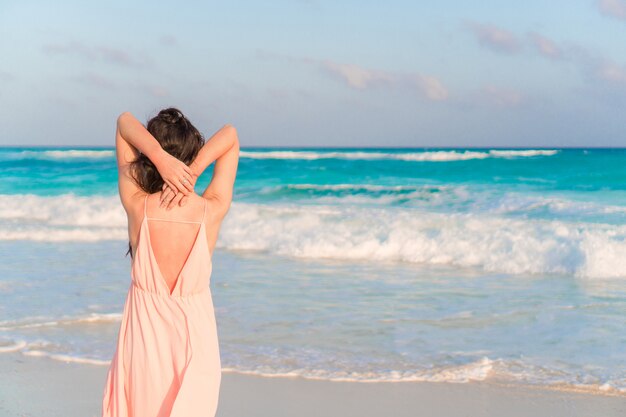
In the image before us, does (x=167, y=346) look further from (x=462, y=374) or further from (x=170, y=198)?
(x=462, y=374)

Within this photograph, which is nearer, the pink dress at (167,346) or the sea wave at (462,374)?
the pink dress at (167,346)

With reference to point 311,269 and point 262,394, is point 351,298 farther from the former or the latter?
point 262,394

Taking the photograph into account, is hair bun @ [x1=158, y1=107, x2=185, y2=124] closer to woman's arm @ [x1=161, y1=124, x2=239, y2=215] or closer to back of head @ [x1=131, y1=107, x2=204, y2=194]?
back of head @ [x1=131, y1=107, x2=204, y2=194]

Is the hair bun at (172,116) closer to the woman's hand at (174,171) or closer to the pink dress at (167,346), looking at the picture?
the woman's hand at (174,171)

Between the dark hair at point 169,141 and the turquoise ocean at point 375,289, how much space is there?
2.98m

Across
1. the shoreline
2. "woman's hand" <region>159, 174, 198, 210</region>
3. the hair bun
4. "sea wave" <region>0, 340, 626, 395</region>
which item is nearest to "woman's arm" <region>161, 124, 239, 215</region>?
"woman's hand" <region>159, 174, 198, 210</region>

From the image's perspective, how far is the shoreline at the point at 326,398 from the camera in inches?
179

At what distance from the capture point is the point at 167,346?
2.57 m

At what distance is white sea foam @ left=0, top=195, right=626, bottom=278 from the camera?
33.0 feet

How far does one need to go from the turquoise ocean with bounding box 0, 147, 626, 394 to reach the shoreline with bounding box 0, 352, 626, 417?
0.57 ft

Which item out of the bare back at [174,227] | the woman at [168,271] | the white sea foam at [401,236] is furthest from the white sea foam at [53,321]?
the white sea foam at [401,236]

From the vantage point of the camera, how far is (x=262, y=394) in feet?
15.9

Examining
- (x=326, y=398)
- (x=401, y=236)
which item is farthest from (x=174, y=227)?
(x=401, y=236)

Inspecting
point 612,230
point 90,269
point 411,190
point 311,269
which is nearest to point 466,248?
point 311,269
